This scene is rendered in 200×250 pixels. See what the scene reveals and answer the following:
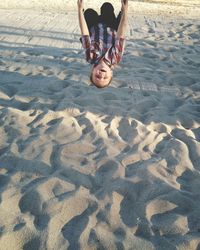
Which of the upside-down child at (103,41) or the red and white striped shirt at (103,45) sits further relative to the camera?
the red and white striped shirt at (103,45)

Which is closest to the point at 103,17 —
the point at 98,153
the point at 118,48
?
the point at 118,48

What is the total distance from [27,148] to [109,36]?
194cm

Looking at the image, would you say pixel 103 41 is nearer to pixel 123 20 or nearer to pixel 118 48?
pixel 118 48

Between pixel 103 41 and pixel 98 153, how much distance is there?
5.57ft

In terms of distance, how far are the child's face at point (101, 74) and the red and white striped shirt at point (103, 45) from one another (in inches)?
6.3

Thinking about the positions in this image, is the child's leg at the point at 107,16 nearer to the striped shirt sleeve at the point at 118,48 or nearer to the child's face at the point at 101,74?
the striped shirt sleeve at the point at 118,48

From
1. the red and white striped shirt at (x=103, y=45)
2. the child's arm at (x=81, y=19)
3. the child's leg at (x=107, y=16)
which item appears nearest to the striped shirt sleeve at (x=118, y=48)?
the red and white striped shirt at (x=103, y=45)

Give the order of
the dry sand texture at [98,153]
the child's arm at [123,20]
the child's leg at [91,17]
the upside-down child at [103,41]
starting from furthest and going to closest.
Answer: the child's leg at [91,17] → the upside-down child at [103,41] → the child's arm at [123,20] → the dry sand texture at [98,153]

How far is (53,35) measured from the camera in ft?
26.3

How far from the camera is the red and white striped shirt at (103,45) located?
167 inches

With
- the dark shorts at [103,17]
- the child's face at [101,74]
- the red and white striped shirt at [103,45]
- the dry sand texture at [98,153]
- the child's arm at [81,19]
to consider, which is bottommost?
the dry sand texture at [98,153]

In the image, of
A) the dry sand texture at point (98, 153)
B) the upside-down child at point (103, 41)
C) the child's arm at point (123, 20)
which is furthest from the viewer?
the upside-down child at point (103, 41)

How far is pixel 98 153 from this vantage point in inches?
141

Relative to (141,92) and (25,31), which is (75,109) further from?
(25,31)
